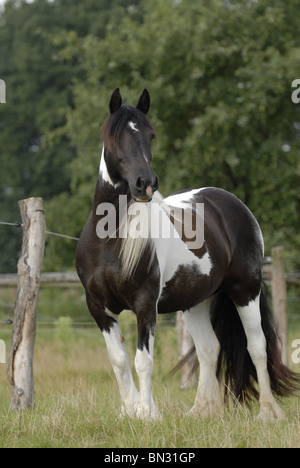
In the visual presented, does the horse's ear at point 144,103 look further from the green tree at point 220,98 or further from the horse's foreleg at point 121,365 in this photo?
the green tree at point 220,98

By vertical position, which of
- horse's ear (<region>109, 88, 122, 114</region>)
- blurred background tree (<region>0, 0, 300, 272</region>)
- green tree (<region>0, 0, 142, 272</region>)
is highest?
green tree (<region>0, 0, 142, 272</region>)

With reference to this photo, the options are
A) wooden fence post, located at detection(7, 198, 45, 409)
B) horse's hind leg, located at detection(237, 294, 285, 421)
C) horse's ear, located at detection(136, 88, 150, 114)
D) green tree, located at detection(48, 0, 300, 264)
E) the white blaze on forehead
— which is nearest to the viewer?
the white blaze on forehead

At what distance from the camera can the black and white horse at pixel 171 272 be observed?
12.7 feet

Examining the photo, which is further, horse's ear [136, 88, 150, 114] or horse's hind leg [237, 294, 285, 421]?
horse's hind leg [237, 294, 285, 421]

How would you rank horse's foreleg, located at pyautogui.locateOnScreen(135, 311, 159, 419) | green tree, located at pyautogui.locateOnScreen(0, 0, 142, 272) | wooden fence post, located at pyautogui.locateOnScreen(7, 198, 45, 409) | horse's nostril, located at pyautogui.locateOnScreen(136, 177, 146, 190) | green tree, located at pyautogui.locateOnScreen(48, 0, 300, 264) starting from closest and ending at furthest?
horse's nostril, located at pyautogui.locateOnScreen(136, 177, 146, 190), horse's foreleg, located at pyautogui.locateOnScreen(135, 311, 159, 419), wooden fence post, located at pyautogui.locateOnScreen(7, 198, 45, 409), green tree, located at pyautogui.locateOnScreen(48, 0, 300, 264), green tree, located at pyautogui.locateOnScreen(0, 0, 142, 272)

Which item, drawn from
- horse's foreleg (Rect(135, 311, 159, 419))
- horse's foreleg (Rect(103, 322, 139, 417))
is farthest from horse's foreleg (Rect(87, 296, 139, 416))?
horse's foreleg (Rect(135, 311, 159, 419))

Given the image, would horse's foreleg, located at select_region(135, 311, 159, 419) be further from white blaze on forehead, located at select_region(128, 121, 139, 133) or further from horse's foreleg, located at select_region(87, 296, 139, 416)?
white blaze on forehead, located at select_region(128, 121, 139, 133)

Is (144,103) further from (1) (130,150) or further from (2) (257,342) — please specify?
(2) (257,342)

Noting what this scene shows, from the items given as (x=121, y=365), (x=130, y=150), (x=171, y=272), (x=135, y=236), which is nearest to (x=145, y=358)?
(x=121, y=365)

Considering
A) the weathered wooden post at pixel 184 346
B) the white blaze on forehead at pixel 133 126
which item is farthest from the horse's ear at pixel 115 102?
the weathered wooden post at pixel 184 346

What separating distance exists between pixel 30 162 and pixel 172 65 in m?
9.01

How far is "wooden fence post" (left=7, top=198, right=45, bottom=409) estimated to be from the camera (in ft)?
15.8

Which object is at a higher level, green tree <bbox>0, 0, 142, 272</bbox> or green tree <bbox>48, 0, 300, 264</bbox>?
green tree <bbox>0, 0, 142, 272</bbox>
